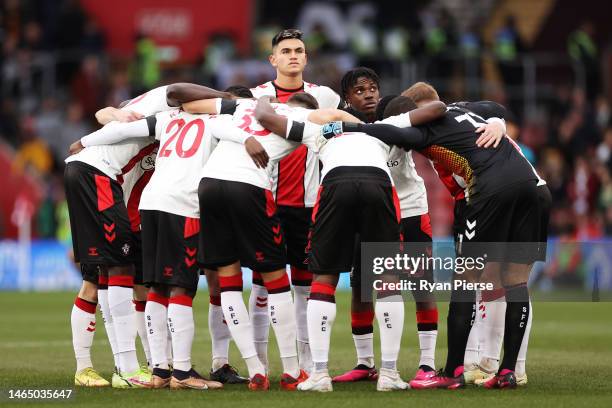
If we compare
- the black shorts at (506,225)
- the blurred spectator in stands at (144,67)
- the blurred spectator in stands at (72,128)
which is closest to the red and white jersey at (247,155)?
the black shorts at (506,225)

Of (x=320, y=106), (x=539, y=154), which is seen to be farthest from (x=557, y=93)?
(x=320, y=106)

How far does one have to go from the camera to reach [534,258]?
1045 cm

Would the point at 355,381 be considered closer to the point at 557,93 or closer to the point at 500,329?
the point at 500,329

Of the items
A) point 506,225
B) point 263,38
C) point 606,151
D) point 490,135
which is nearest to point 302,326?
point 506,225

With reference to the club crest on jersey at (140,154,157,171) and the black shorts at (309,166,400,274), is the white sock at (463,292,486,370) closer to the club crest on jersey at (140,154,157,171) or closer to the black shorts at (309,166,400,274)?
the black shorts at (309,166,400,274)

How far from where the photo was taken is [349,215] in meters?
10.2

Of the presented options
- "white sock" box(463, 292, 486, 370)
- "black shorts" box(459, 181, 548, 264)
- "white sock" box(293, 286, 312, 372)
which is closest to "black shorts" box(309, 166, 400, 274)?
"black shorts" box(459, 181, 548, 264)

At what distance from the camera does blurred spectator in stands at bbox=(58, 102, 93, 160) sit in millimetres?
26297

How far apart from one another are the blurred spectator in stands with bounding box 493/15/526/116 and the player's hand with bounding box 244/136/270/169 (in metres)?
16.1

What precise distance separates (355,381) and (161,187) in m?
2.41

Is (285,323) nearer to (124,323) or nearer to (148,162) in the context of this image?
(124,323)

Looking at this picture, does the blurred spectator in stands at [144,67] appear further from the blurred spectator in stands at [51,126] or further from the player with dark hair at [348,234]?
the player with dark hair at [348,234]

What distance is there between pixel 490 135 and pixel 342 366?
3.11m

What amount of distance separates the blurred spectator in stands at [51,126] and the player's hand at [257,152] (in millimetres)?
16936
